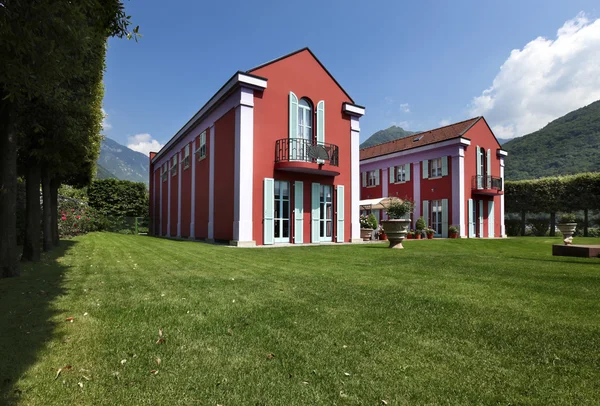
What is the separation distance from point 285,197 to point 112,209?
2289 cm

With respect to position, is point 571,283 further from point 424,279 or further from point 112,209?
point 112,209

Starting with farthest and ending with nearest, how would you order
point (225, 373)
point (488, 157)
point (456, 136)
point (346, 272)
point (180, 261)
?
point (488, 157) < point (456, 136) < point (180, 261) < point (346, 272) < point (225, 373)

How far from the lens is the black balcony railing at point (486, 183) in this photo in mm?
24156

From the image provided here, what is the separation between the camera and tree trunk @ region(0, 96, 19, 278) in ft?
20.4

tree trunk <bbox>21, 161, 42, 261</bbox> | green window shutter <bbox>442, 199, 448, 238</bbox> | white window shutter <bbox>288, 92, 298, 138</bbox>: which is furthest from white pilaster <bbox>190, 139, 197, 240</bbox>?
green window shutter <bbox>442, 199, 448, 238</bbox>

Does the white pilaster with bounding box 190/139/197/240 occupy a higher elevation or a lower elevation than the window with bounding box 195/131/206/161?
lower

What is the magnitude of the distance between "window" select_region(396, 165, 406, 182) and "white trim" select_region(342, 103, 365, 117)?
10.8m

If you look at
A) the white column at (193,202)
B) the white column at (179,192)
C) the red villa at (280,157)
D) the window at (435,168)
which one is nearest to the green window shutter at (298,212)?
the red villa at (280,157)

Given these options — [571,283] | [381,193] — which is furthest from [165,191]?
[571,283]

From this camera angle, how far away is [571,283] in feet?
18.1

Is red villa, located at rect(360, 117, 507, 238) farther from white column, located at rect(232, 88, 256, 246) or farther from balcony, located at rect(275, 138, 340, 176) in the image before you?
white column, located at rect(232, 88, 256, 246)

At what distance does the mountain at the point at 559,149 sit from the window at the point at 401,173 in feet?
77.2

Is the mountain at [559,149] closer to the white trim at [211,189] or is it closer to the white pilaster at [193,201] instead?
the white pilaster at [193,201]

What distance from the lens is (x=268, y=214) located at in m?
14.4
